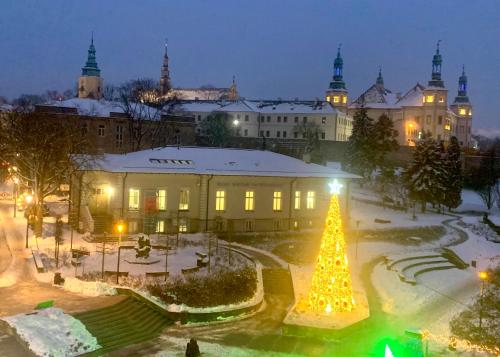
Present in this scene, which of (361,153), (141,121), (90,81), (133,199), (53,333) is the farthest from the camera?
(90,81)

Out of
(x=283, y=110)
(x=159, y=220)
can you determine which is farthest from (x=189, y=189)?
(x=283, y=110)

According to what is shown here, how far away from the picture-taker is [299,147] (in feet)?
292

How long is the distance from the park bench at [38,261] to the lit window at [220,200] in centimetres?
1218

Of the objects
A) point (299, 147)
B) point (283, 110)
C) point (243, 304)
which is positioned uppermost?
point (283, 110)

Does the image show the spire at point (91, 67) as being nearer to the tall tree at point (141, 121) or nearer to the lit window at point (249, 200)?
the tall tree at point (141, 121)

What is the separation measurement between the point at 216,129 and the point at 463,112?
5908 centimetres

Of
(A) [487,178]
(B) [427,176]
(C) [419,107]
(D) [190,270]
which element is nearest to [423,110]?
(C) [419,107]

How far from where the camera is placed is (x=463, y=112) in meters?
117

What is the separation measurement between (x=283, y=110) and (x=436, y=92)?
2754 centimetres

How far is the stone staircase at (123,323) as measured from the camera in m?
18.5

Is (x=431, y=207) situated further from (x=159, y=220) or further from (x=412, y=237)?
(x=159, y=220)

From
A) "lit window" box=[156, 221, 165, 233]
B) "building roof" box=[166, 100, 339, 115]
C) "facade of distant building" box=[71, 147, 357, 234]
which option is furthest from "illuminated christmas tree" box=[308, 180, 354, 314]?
"building roof" box=[166, 100, 339, 115]

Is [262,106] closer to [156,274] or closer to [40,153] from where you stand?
[40,153]

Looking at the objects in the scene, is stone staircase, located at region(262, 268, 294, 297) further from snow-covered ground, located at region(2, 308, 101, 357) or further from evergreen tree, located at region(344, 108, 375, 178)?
evergreen tree, located at region(344, 108, 375, 178)
